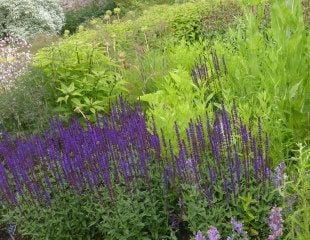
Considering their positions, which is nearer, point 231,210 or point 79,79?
point 231,210

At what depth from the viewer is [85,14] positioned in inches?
623

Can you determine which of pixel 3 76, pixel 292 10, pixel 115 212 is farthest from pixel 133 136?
pixel 3 76

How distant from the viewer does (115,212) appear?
2906mm

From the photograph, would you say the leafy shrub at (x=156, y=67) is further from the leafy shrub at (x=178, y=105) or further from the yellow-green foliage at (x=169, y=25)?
the yellow-green foliage at (x=169, y=25)

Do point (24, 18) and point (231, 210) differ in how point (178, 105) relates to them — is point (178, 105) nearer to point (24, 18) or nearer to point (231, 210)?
point (231, 210)

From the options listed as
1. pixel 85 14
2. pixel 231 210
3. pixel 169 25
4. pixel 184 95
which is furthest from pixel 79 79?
pixel 85 14

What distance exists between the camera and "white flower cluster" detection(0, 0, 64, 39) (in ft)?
47.8

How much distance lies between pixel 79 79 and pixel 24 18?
→ 10414mm

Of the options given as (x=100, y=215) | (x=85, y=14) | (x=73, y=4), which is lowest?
(x=85, y=14)

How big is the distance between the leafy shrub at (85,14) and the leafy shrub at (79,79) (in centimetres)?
1041

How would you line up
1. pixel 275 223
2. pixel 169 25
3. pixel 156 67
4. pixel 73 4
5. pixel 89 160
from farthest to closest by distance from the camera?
pixel 73 4
pixel 169 25
pixel 156 67
pixel 89 160
pixel 275 223

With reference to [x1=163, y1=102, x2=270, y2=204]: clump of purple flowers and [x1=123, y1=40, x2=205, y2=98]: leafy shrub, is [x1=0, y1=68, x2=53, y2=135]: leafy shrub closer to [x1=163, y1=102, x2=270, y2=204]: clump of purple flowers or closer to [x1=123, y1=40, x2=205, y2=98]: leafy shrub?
[x1=123, y1=40, x2=205, y2=98]: leafy shrub

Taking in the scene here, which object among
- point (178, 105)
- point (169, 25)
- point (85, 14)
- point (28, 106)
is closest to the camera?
point (178, 105)

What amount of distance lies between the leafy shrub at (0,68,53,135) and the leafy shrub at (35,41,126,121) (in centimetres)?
12
